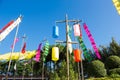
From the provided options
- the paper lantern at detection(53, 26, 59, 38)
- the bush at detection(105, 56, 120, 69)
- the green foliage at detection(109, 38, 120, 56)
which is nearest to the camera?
the paper lantern at detection(53, 26, 59, 38)

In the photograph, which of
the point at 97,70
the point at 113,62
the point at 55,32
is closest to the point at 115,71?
the point at 113,62

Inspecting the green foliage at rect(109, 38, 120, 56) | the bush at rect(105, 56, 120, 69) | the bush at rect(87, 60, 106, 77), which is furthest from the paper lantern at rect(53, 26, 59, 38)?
the green foliage at rect(109, 38, 120, 56)

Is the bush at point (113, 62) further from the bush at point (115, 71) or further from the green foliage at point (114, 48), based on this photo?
the green foliage at point (114, 48)

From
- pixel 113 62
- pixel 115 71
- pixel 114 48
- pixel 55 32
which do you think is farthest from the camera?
pixel 114 48

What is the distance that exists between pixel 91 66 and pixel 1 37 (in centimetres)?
2007

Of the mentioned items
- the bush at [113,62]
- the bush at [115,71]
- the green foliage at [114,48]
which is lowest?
the bush at [115,71]

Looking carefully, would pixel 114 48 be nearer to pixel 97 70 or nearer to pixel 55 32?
pixel 97 70

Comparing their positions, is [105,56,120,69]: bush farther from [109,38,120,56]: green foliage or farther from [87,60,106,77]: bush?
[109,38,120,56]: green foliage

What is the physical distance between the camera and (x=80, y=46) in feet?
59.7

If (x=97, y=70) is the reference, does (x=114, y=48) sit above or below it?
above

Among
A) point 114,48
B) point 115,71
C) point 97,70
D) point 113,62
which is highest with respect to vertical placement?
point 114,48

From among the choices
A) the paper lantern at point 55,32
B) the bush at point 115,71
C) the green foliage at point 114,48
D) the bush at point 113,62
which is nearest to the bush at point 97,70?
the bush at point 115,71

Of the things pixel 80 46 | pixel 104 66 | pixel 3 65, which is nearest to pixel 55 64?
pixel 3 65

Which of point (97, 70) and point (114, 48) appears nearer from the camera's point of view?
point (97, 70)
